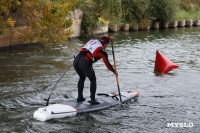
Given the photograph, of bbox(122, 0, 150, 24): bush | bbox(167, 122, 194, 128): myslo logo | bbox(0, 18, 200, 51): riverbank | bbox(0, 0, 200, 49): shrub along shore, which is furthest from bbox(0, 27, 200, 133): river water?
bbox(122, 0, 150, 24): bush

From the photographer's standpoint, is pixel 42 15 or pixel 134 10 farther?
pixel 134 10

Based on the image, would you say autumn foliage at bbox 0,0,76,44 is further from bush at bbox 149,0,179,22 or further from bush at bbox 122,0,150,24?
bush at bbox 149,0,179,22

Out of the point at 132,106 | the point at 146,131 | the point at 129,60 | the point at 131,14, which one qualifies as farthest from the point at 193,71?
the point at 131,14

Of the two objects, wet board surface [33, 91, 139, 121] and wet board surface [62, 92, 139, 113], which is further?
wet board surface [62, 92, 139, 113]

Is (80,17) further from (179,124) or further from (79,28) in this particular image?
(179,124)

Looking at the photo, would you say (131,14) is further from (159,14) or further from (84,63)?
(84,63)

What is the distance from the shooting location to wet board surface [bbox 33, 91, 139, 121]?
6697 mm

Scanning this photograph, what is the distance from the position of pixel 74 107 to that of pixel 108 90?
8.43ft

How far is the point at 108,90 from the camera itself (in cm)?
949

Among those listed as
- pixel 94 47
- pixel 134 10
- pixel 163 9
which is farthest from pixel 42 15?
pixel 163 9

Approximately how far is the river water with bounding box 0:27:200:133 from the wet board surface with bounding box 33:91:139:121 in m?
0.13

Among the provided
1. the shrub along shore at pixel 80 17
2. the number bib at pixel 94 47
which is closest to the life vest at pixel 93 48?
the number bib at pixel 94 47

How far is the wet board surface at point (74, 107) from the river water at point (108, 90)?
0.44 ft

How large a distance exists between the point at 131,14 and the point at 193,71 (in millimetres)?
16410
